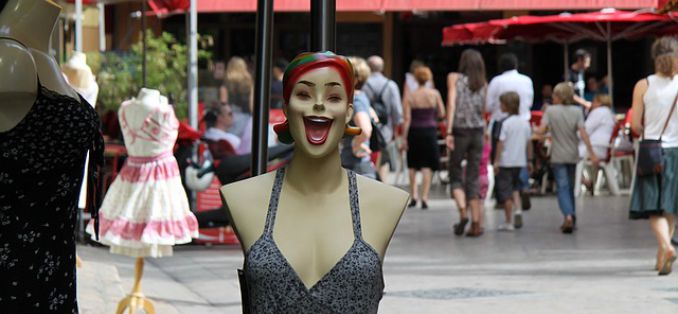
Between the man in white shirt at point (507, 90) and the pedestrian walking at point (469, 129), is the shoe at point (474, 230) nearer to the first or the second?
the pedestrian walking at point (469, 129)

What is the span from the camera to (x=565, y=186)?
15.6m

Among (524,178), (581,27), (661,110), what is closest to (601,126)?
(581,27)

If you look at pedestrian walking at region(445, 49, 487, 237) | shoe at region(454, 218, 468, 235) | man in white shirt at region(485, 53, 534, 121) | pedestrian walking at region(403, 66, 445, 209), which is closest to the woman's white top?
pedestrian walking at region(445, 49, 487, 237)

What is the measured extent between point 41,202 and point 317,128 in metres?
1.09

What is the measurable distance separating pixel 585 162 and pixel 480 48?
32.8 ft

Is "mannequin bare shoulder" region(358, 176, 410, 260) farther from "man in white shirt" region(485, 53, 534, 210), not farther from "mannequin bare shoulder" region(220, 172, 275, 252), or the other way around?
"man in white shirt" region(485, 53, 534, 210)

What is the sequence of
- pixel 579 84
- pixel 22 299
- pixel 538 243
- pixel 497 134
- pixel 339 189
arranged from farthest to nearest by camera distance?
pixel 579 84 < pixel 497 134 < pixel 538 243 < pixel 22 299 < pixel 339 189

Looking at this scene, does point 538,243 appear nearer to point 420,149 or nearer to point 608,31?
point 420,149

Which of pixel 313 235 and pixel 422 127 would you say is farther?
pixel 422 127

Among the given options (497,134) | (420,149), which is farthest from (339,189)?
(420,149)

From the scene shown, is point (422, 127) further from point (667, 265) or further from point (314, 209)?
point (314, 209)

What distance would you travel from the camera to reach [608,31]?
2148cm

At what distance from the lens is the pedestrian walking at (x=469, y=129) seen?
595 inches

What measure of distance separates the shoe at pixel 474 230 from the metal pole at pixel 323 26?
9841 millimetres
